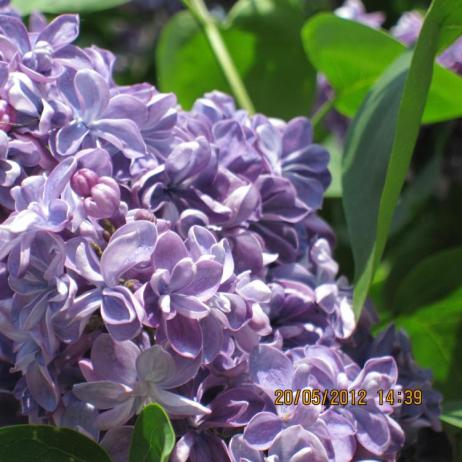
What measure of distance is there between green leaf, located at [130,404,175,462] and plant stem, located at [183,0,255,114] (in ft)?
1.53

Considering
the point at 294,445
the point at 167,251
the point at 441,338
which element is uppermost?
the point at 167,251

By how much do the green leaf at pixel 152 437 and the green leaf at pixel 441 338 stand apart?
30 centimetres

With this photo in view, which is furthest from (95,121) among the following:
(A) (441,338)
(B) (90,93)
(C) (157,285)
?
(A) (441,338)

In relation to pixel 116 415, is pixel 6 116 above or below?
above

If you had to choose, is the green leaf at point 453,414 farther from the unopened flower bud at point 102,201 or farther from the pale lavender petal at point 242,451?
the unopened flower bud at point 102,201

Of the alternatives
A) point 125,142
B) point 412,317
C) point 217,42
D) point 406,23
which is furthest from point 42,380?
point 406,23

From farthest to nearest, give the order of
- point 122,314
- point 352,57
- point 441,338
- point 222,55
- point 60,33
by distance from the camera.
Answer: point 222,55
point 352,57
point 441,338
point 60,33
point 122,314

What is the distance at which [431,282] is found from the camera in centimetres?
85

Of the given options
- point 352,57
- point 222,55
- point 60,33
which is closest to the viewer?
point 60,33

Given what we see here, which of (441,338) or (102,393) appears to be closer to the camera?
(102,393)

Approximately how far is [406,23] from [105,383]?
0.65 metres

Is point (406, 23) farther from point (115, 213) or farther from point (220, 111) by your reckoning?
point (115, 213)
